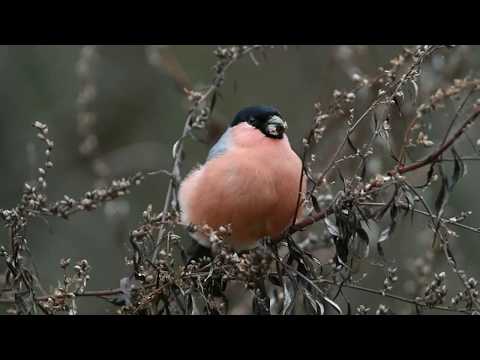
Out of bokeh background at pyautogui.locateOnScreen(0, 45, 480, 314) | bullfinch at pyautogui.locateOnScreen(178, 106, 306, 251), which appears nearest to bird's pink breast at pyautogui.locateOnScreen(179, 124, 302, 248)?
bullfinch at pyautogui.locateOnScreen(178, 106, 306, 251)

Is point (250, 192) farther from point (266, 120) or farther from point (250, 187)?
point (266, 120)

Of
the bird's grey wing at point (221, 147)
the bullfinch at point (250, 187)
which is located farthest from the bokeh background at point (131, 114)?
the bullfinch at point (250, 187)

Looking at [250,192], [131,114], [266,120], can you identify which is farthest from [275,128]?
[131,114]

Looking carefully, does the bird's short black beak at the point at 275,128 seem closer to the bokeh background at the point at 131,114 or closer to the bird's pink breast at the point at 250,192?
the bird's pink breast at the point at 250,192

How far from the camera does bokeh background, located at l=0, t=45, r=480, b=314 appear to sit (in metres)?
4.52

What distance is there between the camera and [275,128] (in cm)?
356

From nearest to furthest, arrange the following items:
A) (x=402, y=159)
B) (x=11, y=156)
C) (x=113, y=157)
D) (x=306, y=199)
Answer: (x=402, y=159)
(x=306, y=199)
(x=113, y=157)
(x=11, y=156)

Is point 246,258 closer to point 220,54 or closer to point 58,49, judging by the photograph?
point 220,54

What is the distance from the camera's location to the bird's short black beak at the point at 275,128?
356 centimetres

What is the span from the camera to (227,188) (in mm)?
3375

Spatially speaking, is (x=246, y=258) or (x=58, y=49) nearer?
(x=246, y=258)

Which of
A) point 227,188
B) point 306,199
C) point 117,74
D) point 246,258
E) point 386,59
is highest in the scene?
point 117,74
